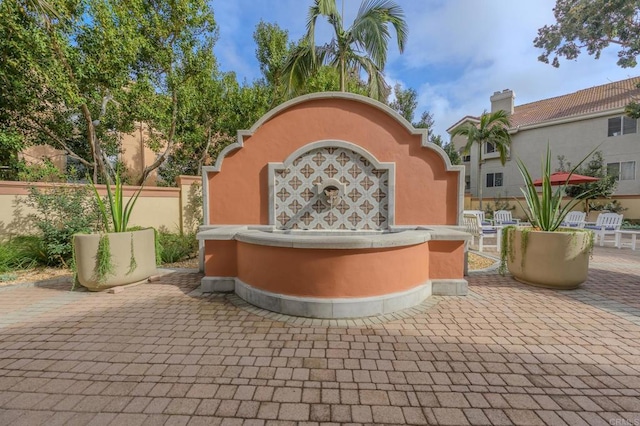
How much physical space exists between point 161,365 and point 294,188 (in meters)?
4.14

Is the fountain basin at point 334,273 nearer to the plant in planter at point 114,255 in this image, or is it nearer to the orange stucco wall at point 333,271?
the orange stucco wall at point 333,271

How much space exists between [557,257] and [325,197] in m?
4.84

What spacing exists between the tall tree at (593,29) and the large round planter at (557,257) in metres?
18.8

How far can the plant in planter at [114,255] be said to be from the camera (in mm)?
5148

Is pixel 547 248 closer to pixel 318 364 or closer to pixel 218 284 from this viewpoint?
pixel 318 364

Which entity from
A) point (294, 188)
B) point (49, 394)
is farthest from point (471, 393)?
point (294, 188)

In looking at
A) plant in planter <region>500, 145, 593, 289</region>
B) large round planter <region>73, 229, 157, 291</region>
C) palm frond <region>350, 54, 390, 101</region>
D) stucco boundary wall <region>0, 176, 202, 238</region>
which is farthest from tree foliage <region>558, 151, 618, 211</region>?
large round planter <region>73, 229, 157, 291</region>

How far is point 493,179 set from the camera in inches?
943

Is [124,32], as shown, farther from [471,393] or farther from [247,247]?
[471,393]

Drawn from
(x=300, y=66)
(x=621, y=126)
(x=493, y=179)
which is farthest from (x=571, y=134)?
(x=300, y=66)

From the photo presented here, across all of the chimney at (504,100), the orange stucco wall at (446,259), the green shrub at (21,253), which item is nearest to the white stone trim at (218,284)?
the orange stucco wall at (446,259)

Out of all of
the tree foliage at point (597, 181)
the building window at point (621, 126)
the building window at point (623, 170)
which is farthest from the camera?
the building window at point (623, 170)

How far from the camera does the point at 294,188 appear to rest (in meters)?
6.20

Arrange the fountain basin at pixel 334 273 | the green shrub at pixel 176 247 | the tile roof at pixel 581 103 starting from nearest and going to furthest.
→ the fountain basin at pixel 334 273
the green shrub at pixel 176 247
the tile roof at pixel 581 103
